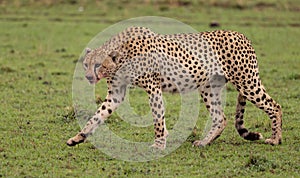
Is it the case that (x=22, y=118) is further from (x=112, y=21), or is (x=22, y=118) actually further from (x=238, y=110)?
(x=112, y=21)

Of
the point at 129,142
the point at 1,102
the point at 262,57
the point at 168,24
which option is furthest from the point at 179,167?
the point at 168,24

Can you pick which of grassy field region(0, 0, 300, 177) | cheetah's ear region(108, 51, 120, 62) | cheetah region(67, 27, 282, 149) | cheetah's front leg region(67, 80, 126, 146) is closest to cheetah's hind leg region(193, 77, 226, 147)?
cheetah region(67, 27, 282, 149)

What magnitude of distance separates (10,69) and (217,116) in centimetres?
657

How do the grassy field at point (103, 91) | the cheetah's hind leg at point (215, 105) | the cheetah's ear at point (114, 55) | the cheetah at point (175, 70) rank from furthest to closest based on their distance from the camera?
the cheetah's hind leg at point (215, 105) → the cheetah at point (175, 70) → the cheetah's ear at point (114, 55) → the grassy field at point (103, 91)

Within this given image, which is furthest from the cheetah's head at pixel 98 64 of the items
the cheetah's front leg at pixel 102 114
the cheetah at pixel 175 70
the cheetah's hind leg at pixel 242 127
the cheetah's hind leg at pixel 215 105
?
the cheetah's hind leg at pixel 242 127

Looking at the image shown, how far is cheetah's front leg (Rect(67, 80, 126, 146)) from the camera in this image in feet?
26.7

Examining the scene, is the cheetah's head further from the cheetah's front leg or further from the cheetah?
the cheetah's front leg

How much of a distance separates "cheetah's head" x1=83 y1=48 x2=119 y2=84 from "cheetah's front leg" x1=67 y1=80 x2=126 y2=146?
29 centimetres

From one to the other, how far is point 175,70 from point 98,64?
1009 mm

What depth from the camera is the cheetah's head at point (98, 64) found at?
8.01 meters

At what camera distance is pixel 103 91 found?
1280cm

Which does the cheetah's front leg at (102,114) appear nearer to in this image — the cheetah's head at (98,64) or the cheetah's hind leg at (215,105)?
the cheetah's head at (98,64)

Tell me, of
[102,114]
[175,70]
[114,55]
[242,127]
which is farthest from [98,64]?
[242,127]

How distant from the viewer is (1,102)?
451 inches
